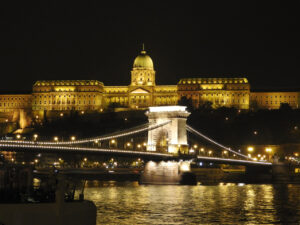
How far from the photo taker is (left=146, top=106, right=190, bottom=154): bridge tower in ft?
202

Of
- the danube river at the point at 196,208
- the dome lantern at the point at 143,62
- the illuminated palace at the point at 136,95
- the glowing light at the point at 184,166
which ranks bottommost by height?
the danube river at the point at 196,208

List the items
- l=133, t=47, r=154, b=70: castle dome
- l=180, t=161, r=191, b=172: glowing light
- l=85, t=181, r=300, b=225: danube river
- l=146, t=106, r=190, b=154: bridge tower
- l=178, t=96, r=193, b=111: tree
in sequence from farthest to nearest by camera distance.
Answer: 1. l=133, t=47, r=154, b=70: castle dome
2. l=178, t=96, r=193, b=111: tree
3. l=146, t=106, r=190, b=154: bridge tower
4. l=180, t=161, r=191, b=172: glowing light
5. l=85, t=181, r=300, b=225: danube river

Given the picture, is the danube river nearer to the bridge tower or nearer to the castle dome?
the bridge tower

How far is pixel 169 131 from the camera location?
62500 millimetres

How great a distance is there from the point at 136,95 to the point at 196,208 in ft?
378

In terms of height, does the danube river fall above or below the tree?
below

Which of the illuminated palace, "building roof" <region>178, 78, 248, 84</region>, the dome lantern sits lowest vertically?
the illuminated palace

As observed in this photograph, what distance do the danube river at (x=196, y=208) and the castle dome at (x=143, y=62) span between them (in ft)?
351

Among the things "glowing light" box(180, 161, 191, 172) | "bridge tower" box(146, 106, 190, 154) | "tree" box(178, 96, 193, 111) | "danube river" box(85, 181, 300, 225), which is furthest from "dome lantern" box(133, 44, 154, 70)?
"danube river" box(85, 181, 300, 225)

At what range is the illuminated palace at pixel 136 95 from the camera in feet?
486

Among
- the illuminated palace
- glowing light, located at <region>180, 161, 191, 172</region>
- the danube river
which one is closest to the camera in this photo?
the danube river

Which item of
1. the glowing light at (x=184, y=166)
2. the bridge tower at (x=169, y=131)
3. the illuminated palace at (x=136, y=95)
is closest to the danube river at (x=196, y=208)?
the glowing light at (x=184, y=166)

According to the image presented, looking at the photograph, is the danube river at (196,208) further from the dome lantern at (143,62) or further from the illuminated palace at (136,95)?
the dome lantern at (143,62)

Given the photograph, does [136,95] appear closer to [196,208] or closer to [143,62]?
[143,62]
